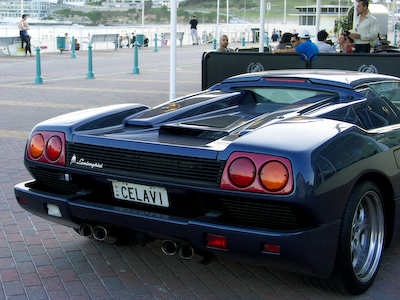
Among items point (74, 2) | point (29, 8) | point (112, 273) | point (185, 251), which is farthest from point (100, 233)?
point (74, 2)

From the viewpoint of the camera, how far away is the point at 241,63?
811 cm

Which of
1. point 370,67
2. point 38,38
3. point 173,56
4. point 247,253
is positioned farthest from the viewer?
point 38,38

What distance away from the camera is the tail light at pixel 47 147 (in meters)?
3.16

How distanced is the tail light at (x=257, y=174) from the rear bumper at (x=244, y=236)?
0.21 meters

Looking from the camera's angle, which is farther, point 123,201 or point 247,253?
point 123,201

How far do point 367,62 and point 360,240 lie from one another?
4.54 meters

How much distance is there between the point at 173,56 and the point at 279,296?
645 cm

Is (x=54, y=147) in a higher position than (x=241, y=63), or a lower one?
lower

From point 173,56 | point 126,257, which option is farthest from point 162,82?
point 126,257

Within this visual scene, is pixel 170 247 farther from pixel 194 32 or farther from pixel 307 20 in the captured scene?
pixel 307 20

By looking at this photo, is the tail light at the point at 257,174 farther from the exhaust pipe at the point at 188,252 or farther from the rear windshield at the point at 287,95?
the rear windshield at the point at 287,95

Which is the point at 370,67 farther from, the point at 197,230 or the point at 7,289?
the point at 7,289

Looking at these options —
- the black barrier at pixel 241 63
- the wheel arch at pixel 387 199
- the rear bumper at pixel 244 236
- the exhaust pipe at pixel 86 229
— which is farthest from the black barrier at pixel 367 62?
the exhaust pipe at pixel 86 229

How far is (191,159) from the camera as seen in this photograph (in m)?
2.72
